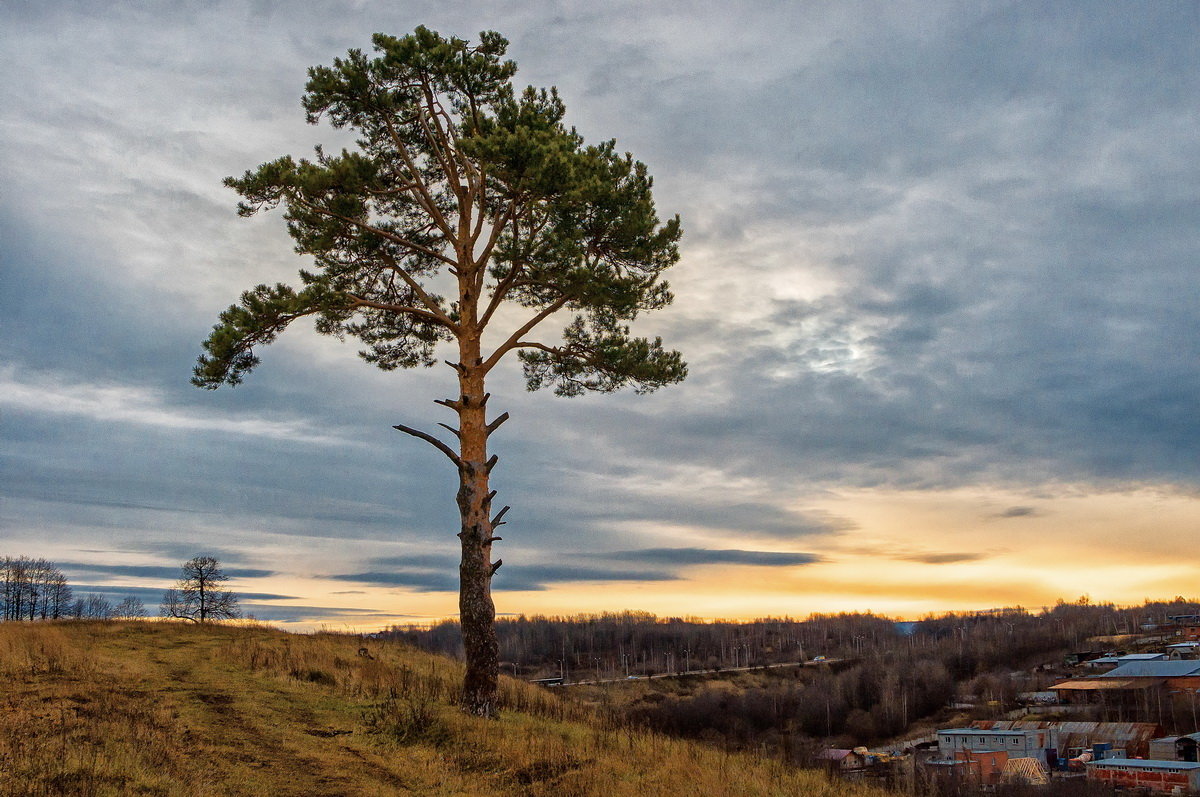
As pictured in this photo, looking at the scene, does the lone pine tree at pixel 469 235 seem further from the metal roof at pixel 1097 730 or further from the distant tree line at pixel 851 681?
the metal roof at pixel 1097 730

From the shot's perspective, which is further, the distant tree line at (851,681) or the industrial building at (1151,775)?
the distant tree line at (851,681)

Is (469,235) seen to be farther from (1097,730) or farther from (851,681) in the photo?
(851,681)

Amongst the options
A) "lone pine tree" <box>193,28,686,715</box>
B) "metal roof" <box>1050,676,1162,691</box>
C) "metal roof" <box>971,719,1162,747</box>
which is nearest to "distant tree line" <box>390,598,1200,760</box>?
"metal roof" <box>1050,676,1162,691</box>

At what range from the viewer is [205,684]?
15.8 metres

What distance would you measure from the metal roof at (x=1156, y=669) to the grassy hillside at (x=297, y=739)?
124650 millimetres

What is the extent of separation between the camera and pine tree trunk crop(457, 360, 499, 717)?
1653 cm

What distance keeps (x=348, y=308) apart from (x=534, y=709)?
10140 millimetres

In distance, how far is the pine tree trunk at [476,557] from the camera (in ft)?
54.2

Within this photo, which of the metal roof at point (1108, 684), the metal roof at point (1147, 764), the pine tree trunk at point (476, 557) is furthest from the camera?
the metal roof at point (1108, 684)

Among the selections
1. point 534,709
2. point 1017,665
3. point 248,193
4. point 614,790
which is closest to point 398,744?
point 614,790

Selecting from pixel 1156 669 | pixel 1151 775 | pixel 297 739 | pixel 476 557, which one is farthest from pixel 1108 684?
pixel 297 739

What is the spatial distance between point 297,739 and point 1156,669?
136 metres

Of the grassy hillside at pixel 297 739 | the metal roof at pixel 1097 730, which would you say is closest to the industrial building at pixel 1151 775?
the metal roof at pixel 1097 730

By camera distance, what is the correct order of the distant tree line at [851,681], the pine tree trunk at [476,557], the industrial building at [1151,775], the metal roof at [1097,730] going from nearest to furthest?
the pine tree trunk at [476,557], the industrial building at [1151,775], the metal roof at [1097,730], the distant tree line at [851,681]
